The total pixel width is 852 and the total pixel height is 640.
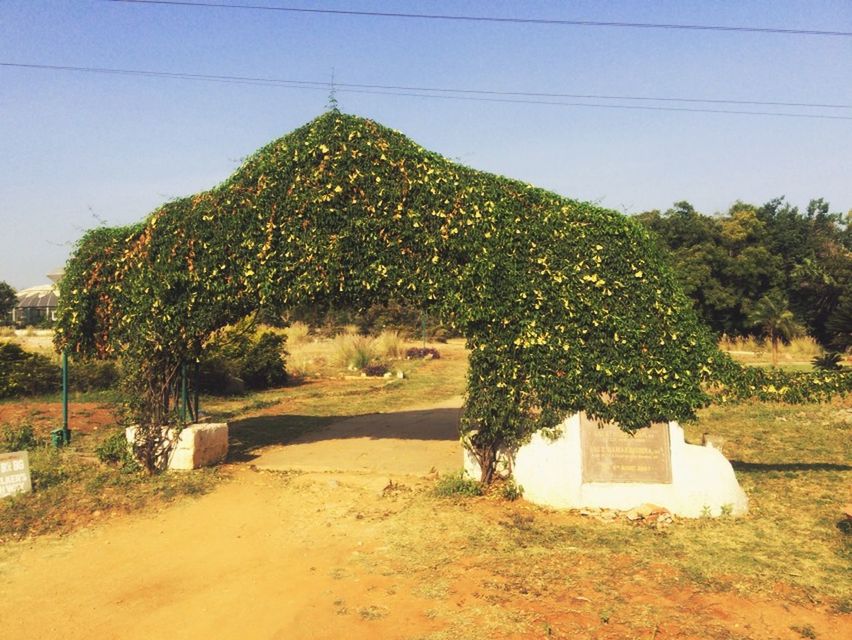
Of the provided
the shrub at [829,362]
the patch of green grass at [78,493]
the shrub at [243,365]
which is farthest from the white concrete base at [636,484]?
the shrub at [243,365]

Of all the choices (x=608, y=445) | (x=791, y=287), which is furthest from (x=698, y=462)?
(x=791, y=287)

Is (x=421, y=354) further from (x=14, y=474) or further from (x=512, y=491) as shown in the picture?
(x=14, y=474)

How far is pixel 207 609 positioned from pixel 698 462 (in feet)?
16.4

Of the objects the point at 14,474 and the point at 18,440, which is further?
the point at 18,440

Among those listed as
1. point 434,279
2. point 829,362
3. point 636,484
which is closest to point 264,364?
point 434,279

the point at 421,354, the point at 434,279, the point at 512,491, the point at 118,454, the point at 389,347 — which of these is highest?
the point at 434,279

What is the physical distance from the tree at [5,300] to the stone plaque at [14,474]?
2399 inches

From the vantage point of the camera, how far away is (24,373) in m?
15.5

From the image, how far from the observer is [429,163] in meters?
7.61

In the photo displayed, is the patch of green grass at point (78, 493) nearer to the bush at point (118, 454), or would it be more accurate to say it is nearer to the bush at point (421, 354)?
the bush at point (118, 454)

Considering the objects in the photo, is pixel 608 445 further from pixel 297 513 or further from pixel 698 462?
pixel 297 513

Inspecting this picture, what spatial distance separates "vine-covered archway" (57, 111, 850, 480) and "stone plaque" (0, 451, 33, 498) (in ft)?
4.99

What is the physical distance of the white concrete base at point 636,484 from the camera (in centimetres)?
668

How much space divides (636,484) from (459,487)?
78.5 inches
